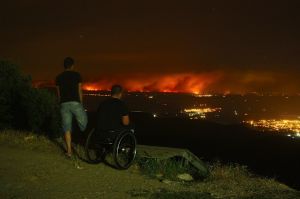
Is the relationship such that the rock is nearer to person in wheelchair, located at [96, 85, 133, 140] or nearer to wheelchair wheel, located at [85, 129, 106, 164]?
person in wheelchair, located at [96, 85, 133, 140]

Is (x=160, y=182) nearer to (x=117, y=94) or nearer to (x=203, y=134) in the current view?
(x=117, y=94)

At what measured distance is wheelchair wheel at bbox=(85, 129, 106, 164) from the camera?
9.61 m

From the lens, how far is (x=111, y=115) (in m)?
9.41

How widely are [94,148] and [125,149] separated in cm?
68

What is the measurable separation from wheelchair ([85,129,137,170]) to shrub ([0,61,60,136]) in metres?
12.4

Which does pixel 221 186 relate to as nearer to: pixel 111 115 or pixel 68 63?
pixel 111 115

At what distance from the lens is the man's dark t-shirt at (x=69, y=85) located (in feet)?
32.1

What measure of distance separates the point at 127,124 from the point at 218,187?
214 centimetres

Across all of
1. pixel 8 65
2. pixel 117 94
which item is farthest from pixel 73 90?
pixel 8 65

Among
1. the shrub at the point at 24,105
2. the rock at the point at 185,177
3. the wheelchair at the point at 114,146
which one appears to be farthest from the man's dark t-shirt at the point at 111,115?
the shrub at the point at 24,105

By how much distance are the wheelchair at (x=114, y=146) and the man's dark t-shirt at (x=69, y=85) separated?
829 millimetres

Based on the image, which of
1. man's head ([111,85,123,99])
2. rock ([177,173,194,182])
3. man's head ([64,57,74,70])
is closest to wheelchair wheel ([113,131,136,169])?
man's head ([111,85,123,99])

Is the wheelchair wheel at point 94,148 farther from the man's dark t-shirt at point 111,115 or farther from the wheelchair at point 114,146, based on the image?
the man's dark t-shirt at point 111,115

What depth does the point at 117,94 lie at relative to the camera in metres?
9.57
